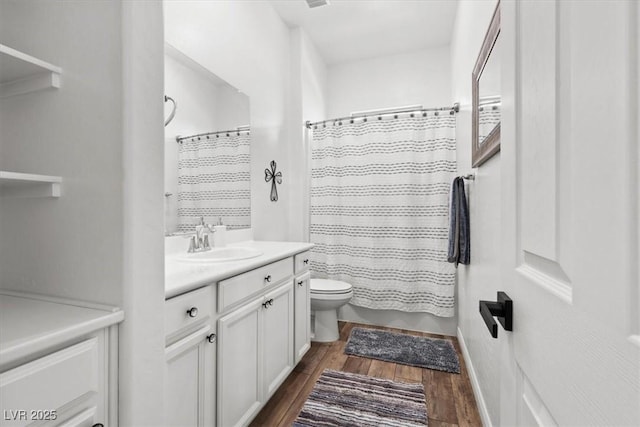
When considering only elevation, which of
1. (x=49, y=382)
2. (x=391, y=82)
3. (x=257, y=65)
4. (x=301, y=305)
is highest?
(x=391, y=82)

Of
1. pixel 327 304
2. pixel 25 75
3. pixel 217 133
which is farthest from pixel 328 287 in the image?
pixel 25 75

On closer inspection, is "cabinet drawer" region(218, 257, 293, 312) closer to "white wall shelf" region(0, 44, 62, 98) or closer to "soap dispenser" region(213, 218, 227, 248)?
"soap dispenser" region(213, 218, 227, 248)

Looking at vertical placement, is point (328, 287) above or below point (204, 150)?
below

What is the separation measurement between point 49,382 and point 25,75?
82cm

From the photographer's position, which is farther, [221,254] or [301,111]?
[301,111]

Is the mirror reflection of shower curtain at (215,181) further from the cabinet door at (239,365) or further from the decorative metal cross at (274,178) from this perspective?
the cabinet door at (239,365)

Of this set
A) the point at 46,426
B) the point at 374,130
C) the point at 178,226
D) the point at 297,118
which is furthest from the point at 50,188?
the point at 374,130

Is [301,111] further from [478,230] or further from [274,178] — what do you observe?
[478,230]

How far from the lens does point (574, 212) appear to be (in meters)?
0.36

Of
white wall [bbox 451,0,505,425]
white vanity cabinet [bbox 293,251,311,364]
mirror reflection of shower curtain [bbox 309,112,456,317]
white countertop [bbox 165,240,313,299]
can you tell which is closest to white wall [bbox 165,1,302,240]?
mirror reflection of shower curtain [bbox 309,112,456,317]

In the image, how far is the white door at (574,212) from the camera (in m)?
0.27

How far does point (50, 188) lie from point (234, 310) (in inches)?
32.2

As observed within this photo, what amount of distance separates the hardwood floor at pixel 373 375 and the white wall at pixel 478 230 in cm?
16

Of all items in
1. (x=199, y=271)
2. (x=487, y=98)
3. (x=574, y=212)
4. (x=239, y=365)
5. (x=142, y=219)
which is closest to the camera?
(x=574, y=212)
